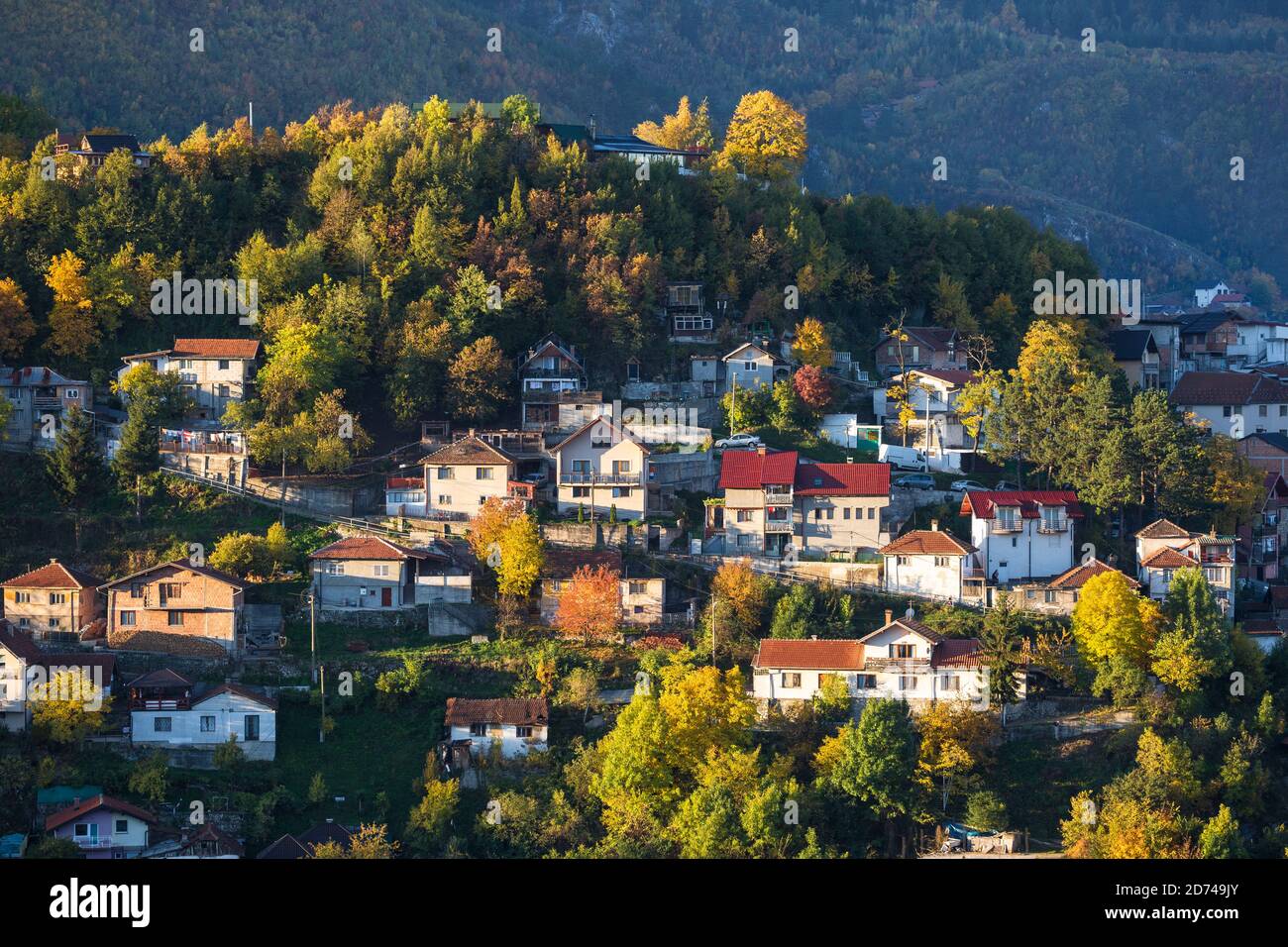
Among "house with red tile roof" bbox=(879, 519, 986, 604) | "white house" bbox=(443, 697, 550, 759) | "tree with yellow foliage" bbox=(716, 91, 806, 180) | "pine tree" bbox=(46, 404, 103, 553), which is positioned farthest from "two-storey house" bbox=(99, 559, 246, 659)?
"tree with yellow foliage" bbox=(716, 91, 806, 180)

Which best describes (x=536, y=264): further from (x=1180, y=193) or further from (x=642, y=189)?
(x=1180, y=193)

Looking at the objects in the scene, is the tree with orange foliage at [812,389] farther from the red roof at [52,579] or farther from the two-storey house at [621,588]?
the red roof at [52,579]

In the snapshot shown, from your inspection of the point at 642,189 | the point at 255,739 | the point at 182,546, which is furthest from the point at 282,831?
the point at 642,189

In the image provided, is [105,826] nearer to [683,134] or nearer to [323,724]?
[323,724]

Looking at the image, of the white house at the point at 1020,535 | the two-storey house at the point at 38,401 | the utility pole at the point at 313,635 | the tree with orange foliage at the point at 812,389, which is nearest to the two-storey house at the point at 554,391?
the tree with orange foliage at the point at 812,389
